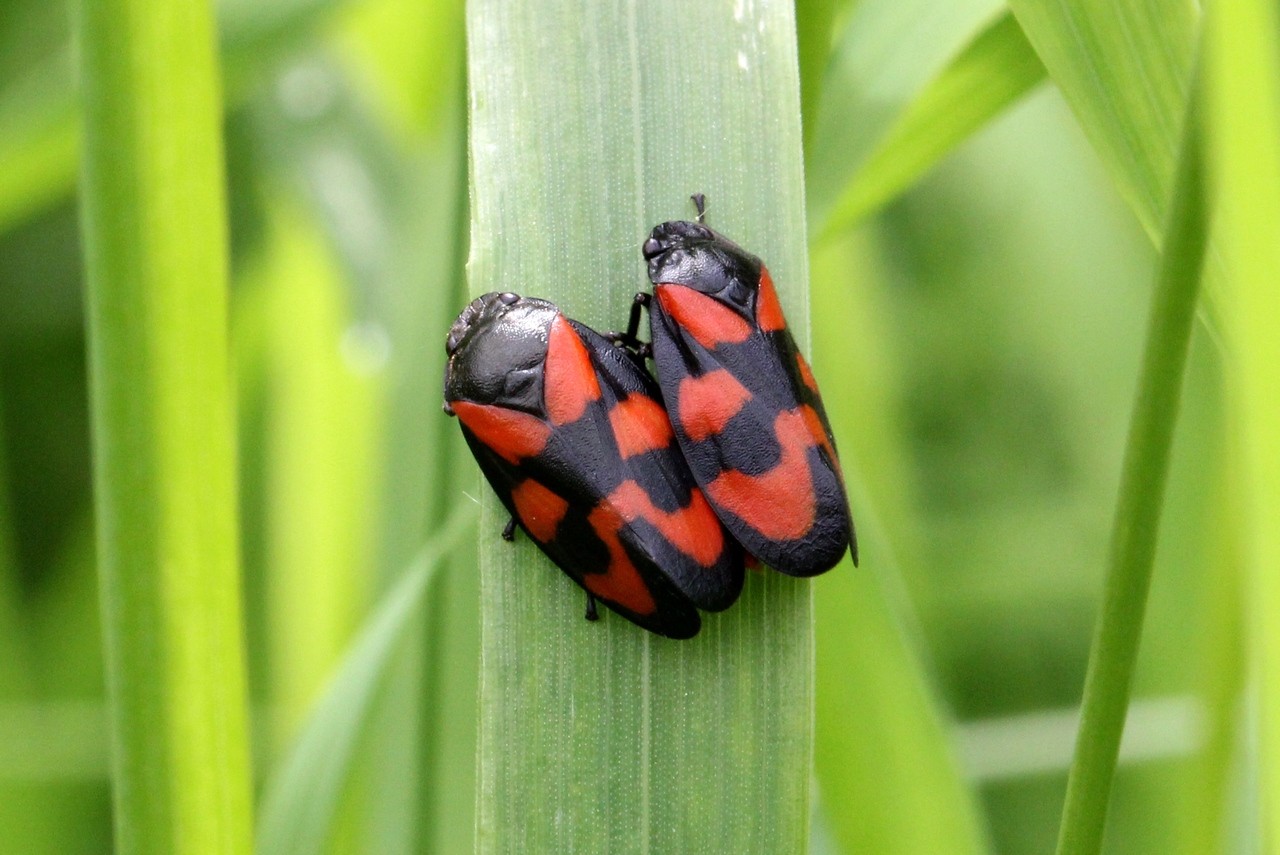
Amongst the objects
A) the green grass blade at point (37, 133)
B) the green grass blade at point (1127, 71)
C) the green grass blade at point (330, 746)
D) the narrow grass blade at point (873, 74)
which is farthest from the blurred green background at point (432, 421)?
the green grass blade at point (1127, 71)

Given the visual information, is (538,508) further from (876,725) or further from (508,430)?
(876,725)

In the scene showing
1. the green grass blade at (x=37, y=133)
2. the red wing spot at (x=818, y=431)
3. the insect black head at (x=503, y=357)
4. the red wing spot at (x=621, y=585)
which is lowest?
the red wing spot at (x=621, y=585)

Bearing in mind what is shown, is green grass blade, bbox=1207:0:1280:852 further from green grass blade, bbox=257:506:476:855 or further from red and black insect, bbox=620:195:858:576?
green grass blade, bbox=257:506:476:855

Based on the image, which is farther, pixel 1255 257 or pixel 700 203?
pixel 700 203

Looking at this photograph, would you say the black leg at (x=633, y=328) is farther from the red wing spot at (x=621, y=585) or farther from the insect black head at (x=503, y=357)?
the red wing spot at (x=621, y=585)

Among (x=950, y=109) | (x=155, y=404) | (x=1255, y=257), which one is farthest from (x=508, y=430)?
(x=1255, y=257)

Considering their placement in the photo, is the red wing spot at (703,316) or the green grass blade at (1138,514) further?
the red wing spot at (703,316)

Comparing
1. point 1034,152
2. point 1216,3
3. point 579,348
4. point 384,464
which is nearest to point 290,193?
point 384,464
